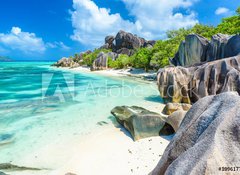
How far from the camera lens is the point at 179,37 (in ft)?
130

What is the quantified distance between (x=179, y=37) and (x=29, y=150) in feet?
122

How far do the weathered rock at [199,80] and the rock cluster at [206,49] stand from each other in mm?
2997

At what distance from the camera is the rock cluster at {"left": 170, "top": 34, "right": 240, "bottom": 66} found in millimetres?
14519

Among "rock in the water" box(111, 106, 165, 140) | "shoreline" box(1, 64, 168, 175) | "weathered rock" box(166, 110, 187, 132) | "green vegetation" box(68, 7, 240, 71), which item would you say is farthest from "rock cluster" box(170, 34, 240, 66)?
"green vegetation" box(68, 7, 240, 71)

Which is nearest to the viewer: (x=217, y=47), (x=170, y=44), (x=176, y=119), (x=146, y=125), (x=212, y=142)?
(x=212, y=142)

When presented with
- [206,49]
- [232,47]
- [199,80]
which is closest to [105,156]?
[199,80]

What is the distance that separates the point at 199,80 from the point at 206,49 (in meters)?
6.55

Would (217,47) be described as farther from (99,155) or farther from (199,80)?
(99,155)

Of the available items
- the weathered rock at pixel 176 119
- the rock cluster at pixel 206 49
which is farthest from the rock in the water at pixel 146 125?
the rock cluster at pixel 206 49

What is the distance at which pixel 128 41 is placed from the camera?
75438mm

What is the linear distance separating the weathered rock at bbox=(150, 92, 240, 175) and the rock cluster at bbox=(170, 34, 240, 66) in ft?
41.9

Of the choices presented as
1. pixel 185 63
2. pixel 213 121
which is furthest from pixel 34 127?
pixel 185 63

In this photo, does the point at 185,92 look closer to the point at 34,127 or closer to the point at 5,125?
the point at 34,127

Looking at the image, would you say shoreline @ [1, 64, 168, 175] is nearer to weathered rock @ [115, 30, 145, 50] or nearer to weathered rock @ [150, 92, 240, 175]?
weathered rock @ [150, 92, 240, 175]
